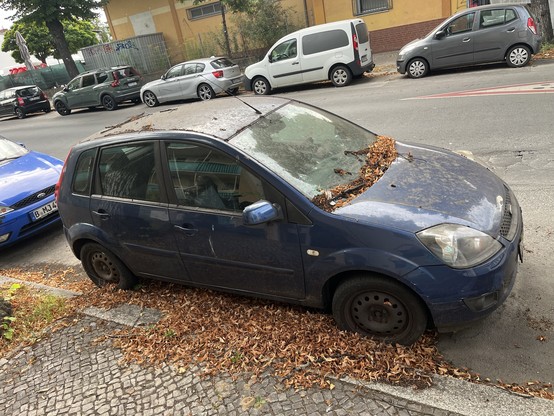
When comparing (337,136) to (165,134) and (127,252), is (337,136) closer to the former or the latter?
(165,134)

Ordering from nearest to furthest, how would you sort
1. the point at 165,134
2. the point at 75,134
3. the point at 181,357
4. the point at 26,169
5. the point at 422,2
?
the point at 181,357, the point at 165,134, the point at 26,169, the point at 75,134, the point at 422,2

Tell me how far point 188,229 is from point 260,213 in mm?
765

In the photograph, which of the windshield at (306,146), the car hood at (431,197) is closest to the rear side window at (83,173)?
the windshield at (306,146)

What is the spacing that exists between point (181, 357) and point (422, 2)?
18745 millimetres

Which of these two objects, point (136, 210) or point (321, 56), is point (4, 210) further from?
point (321, 56)

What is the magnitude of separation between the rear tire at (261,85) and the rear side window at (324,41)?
1.85 meters

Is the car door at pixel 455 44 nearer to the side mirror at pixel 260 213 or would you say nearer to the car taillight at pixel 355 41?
the car taillight at pixel 355 41

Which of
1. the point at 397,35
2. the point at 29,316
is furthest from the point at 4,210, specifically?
the point at 397,35

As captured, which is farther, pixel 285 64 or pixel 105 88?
pixel 105 88

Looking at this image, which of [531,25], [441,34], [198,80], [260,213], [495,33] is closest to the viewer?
[260,213]

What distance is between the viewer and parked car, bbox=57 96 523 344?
2.70m

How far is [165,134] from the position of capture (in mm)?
3451

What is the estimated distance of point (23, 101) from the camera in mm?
22641

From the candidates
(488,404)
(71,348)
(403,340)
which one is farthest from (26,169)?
(488,404)
